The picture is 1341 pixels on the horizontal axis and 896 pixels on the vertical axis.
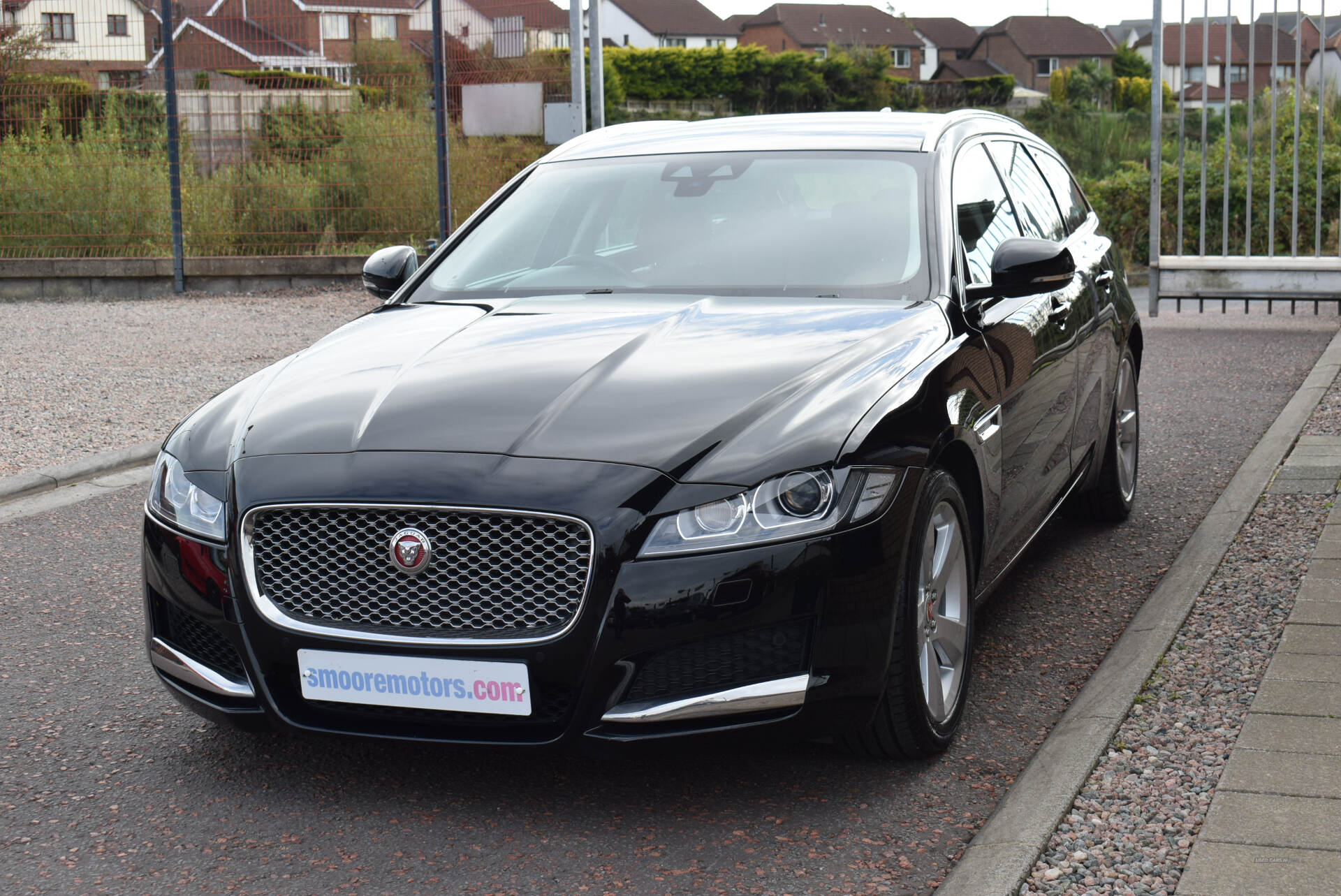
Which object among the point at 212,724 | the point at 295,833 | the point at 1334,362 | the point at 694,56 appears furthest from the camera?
the point at 694,56

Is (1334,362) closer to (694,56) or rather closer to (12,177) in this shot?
(12,177)

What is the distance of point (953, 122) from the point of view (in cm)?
521

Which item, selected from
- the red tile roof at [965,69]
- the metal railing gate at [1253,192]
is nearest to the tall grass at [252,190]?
the metal railing gate at [1253,192]

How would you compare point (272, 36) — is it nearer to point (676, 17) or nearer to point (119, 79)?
point (119, 79)

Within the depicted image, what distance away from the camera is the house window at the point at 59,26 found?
17.2 metres

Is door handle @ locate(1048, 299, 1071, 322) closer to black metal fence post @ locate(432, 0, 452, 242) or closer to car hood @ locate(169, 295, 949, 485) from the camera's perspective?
car hood @ locate(169, 295, 949, 485)

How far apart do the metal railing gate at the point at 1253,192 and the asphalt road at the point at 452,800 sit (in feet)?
24.5

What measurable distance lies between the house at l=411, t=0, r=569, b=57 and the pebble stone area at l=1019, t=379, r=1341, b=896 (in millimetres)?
11044

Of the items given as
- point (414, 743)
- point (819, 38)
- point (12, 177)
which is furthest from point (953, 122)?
point (819, 38)

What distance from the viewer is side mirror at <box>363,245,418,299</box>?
5.14m

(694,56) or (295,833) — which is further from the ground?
(694,56)

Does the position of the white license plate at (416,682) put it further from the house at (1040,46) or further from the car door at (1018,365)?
the house at (1040,46)

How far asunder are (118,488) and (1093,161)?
29.6 meters

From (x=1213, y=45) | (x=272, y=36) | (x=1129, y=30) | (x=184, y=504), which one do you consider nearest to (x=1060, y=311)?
(x=184, y=504)
